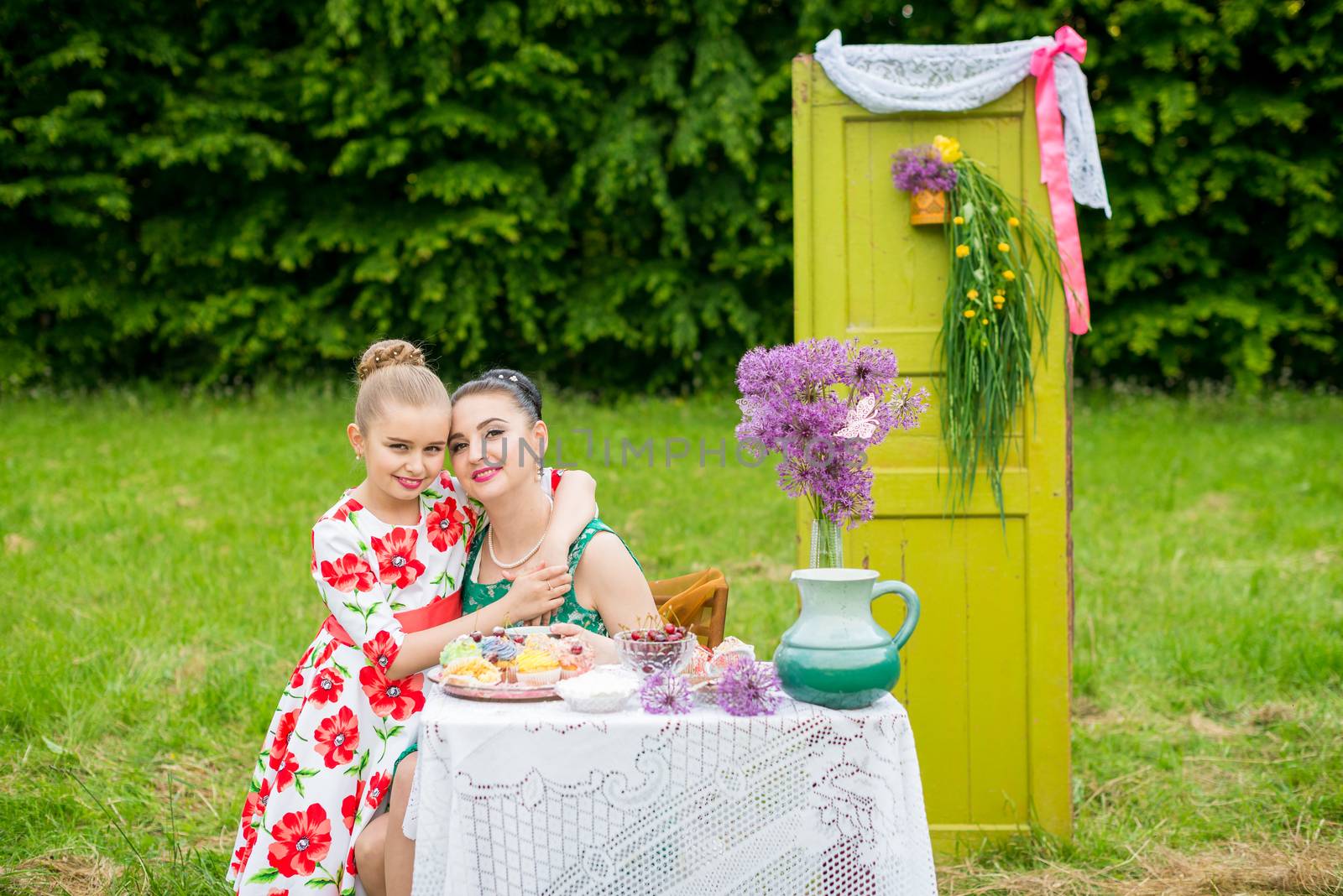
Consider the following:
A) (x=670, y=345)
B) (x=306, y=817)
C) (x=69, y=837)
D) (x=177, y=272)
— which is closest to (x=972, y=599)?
(x=306, y=817)

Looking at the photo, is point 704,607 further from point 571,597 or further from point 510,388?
point 510,388

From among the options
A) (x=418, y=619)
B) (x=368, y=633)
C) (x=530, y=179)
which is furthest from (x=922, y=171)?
(x=530, y=179)

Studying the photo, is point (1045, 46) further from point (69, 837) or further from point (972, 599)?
point (69, 837)

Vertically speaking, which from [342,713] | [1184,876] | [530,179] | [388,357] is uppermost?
[530,179]

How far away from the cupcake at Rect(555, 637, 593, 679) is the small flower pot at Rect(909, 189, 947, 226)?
70.2 inches

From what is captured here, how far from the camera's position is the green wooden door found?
11.7ft

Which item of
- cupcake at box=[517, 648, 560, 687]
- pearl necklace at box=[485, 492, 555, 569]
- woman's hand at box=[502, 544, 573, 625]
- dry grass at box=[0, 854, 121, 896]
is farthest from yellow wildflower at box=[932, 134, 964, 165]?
dry grass at box=[0, 854, 121, 896]

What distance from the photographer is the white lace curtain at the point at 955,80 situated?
3490 mm

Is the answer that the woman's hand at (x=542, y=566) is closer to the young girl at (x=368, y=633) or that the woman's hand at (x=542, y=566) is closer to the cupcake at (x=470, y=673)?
the young girl at (x=368, y=633)

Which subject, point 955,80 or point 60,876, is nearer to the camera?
point 60,876

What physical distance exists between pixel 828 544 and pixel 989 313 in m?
1.36

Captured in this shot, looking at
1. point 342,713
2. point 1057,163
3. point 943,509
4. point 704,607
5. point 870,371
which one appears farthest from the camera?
point 943,509

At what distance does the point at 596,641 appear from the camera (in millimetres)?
2605

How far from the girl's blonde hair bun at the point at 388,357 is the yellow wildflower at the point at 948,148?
5.43 feet
